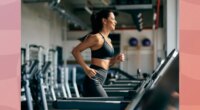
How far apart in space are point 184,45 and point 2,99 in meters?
0.61

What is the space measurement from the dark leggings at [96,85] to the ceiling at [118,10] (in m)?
3.20

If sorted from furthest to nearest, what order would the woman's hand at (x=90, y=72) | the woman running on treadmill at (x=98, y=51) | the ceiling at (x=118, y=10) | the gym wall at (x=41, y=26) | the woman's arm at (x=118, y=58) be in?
1. the gym wall at (x=41, y=26)
2. the ceiling at (x=118, y=10)
3. the woman's arm at (x=118, y=58)
4. the woman running on treadmill at (x=98, y=51)
5. the woman's hand at (x=90, y=72)

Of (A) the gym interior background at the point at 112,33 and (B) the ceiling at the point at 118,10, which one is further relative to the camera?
(A) the gym interior background at the point at 112,33

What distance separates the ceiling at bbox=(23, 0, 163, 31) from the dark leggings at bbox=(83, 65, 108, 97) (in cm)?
320

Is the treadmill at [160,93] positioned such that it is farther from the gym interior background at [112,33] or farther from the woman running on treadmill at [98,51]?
the gym interior background at [112,33]

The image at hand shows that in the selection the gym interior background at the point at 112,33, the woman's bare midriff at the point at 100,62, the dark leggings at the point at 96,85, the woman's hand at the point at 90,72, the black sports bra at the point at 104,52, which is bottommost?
the dark leggings at the point at 96,85

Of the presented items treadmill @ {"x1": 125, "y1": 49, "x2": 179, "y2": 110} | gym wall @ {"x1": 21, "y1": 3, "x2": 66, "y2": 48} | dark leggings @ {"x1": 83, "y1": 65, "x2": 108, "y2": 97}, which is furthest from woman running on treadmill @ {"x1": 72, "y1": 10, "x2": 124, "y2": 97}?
gym wall @ {"x1": 21, "y1": 3, "x2": 66, "y2": 48}

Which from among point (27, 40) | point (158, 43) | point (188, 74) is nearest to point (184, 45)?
point (188, 74)

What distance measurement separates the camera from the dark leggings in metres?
2.45

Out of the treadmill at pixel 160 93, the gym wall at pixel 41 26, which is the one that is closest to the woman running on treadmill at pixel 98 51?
the treadmill at pixel 160 93

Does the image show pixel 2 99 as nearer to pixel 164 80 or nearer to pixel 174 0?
pixel 164 80

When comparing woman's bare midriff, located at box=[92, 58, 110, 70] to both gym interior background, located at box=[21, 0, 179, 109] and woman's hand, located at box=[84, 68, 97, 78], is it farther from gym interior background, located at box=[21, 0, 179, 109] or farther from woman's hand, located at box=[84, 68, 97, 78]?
gym interior background, located at box=[21, 0, 179, 109]

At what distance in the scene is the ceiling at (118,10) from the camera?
5651 mm

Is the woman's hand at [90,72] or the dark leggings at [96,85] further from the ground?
the woman's hand at [90,72]
